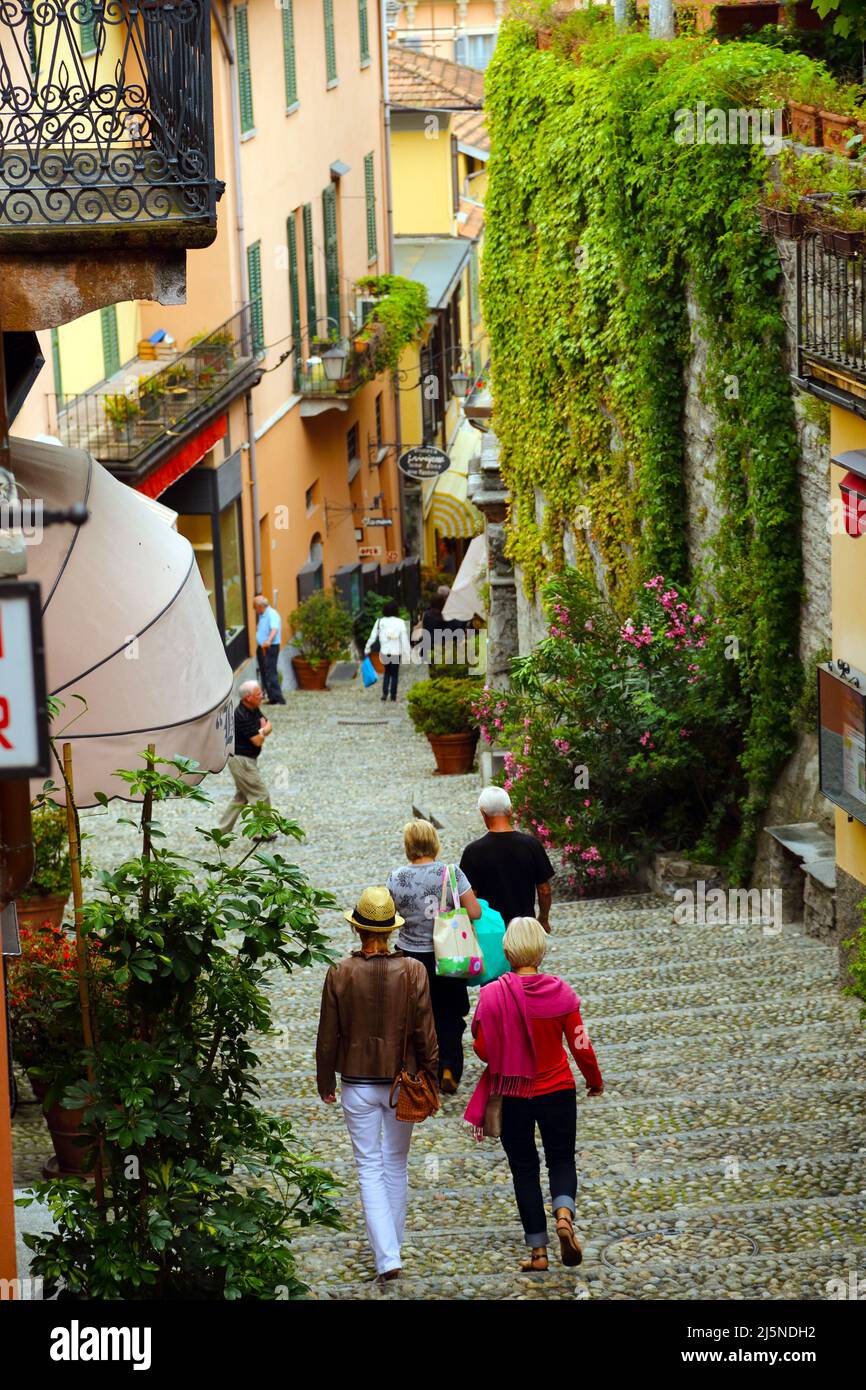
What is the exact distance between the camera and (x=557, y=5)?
23.0 meters

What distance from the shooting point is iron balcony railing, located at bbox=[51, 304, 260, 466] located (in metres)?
22.2

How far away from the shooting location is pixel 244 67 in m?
29.2

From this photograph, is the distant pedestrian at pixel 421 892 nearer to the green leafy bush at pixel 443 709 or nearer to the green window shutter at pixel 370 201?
the green leafy bush at pixel 443 709

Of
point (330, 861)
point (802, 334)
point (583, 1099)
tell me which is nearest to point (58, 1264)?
point (583, 1099)

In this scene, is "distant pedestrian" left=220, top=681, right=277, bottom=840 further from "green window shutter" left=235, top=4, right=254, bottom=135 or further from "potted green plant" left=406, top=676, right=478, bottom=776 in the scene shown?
"green window shutter" left=235, top=4, right=254, bottom=135

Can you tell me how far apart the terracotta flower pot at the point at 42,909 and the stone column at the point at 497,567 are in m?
11.3

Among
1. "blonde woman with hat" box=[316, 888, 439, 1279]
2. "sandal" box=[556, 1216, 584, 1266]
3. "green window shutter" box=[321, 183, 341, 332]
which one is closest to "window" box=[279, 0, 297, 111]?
"green window shutter" box=[321, 183, 341, 332]

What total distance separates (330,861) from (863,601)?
6.44 m

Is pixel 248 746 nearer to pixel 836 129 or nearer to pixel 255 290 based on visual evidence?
pixel 836 129

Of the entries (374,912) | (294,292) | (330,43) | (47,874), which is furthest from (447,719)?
(330,43)

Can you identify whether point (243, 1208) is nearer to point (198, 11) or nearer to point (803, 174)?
point (198, 11)

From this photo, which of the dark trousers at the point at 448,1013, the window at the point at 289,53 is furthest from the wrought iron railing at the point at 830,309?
the window at the point at 289,53

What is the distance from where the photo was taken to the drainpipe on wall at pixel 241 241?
91.4 ft

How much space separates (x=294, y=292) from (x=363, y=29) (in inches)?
390
